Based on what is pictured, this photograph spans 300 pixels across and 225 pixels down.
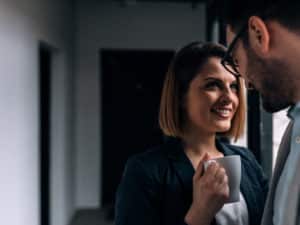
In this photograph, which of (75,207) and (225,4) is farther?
(75,207)

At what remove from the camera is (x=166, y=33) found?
171 inches

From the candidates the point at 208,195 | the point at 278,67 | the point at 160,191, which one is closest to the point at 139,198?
the point at 160,191

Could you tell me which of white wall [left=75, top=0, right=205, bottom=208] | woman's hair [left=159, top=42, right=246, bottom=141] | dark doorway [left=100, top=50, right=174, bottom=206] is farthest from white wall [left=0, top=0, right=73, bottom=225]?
woman's hair [left=159, top=42, right=246, bottom=141]

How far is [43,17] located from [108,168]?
6.84 feet

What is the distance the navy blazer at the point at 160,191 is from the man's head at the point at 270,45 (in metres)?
0.34

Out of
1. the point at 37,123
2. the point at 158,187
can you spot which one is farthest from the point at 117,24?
the point at 158,187

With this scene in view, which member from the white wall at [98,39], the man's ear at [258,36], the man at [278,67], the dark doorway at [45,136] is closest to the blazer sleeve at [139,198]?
the man at [278,67]

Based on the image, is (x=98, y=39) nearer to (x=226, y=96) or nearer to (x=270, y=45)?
(x=226, y=96)

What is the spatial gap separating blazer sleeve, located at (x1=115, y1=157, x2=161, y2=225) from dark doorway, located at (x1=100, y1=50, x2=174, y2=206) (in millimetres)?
3534

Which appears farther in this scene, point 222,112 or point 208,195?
point 222,112

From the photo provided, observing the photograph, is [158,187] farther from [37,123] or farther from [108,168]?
[108,168]

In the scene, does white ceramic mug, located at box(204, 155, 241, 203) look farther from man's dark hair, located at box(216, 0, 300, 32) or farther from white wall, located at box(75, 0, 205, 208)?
white wall, located at box(75, 0, 205, 208)

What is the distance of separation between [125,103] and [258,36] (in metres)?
3.89

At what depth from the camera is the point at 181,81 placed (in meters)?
0.95
